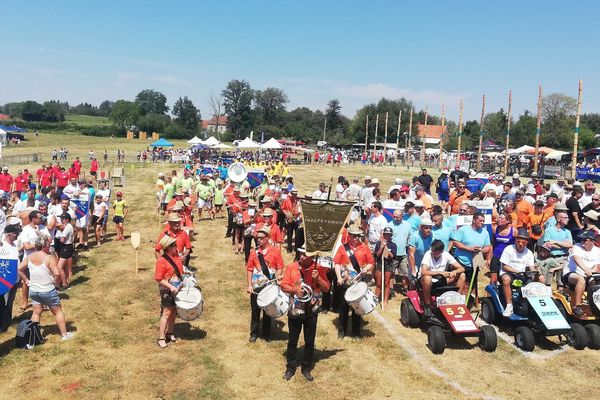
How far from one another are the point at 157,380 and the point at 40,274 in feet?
8.35

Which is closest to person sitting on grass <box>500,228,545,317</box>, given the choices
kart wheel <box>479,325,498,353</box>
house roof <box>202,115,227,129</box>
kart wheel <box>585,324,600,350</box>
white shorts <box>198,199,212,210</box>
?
kart wheel <box>479,325,498,353</box>

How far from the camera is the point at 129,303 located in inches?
401

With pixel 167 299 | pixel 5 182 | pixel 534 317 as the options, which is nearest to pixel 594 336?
pixel 534 317

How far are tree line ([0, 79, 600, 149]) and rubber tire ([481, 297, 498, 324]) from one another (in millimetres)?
66043

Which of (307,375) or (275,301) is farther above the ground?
(275,301)

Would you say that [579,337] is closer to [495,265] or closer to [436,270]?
[495,265]

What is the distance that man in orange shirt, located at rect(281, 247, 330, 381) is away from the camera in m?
6.65

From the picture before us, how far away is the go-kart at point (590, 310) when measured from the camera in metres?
8.09

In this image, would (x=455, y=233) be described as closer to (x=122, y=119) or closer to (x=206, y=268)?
(x=206, y=268)

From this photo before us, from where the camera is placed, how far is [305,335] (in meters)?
6.95

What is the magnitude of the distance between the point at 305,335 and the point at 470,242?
3.95 m

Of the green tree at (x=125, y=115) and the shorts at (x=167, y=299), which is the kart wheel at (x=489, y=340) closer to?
the shorts at (x=167, y=299)

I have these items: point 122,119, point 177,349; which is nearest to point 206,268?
point 177,349

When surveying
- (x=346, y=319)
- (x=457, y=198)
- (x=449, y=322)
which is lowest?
(x=346, y=319)
